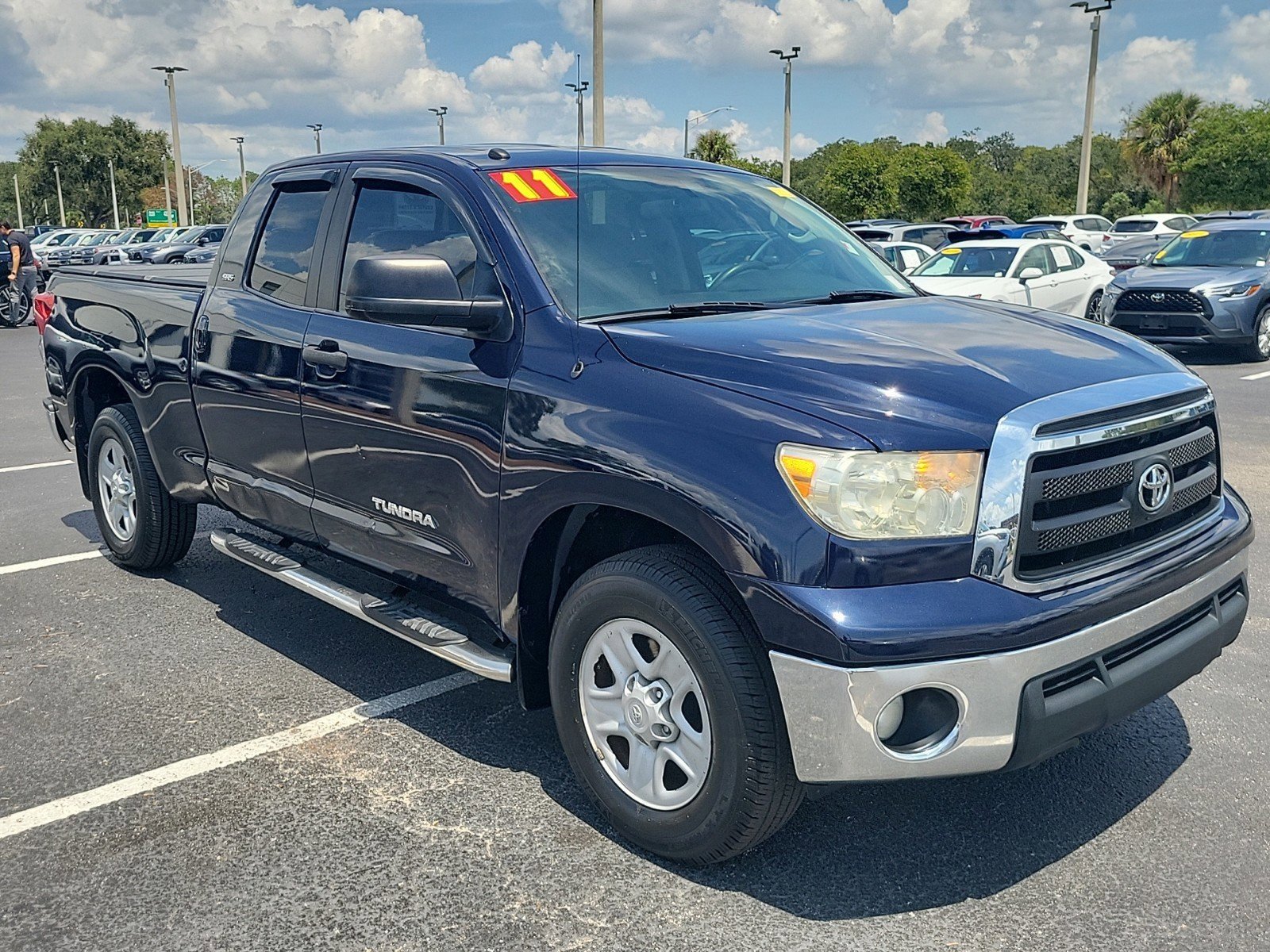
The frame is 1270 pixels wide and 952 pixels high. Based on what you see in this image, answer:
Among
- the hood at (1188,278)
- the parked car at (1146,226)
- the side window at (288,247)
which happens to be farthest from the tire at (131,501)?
the parked car at (1146,226)

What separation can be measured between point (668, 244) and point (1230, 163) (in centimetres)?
4670

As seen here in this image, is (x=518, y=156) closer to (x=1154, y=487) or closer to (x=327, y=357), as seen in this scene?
(x=327, y=357)

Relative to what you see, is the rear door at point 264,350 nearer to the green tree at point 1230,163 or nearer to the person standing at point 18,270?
the person standing at point 18,270

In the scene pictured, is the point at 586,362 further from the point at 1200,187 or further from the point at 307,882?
the point at 1200,187

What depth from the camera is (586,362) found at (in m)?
3.26

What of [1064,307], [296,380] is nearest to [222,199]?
[1064,307]

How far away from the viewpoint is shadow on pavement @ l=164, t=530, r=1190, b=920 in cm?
306

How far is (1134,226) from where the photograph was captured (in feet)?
102

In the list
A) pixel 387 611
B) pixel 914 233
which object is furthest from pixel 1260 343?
pixel 387 611

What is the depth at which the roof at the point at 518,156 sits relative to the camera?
3967 mm

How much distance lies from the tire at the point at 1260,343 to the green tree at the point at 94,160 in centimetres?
8221

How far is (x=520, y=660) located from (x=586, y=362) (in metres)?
0.92

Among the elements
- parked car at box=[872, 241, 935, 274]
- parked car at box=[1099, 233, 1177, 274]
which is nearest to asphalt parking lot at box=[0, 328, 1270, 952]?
parked car at box=[872, 241, 935, 274]

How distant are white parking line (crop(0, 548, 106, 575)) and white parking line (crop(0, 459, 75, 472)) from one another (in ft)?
9.01
